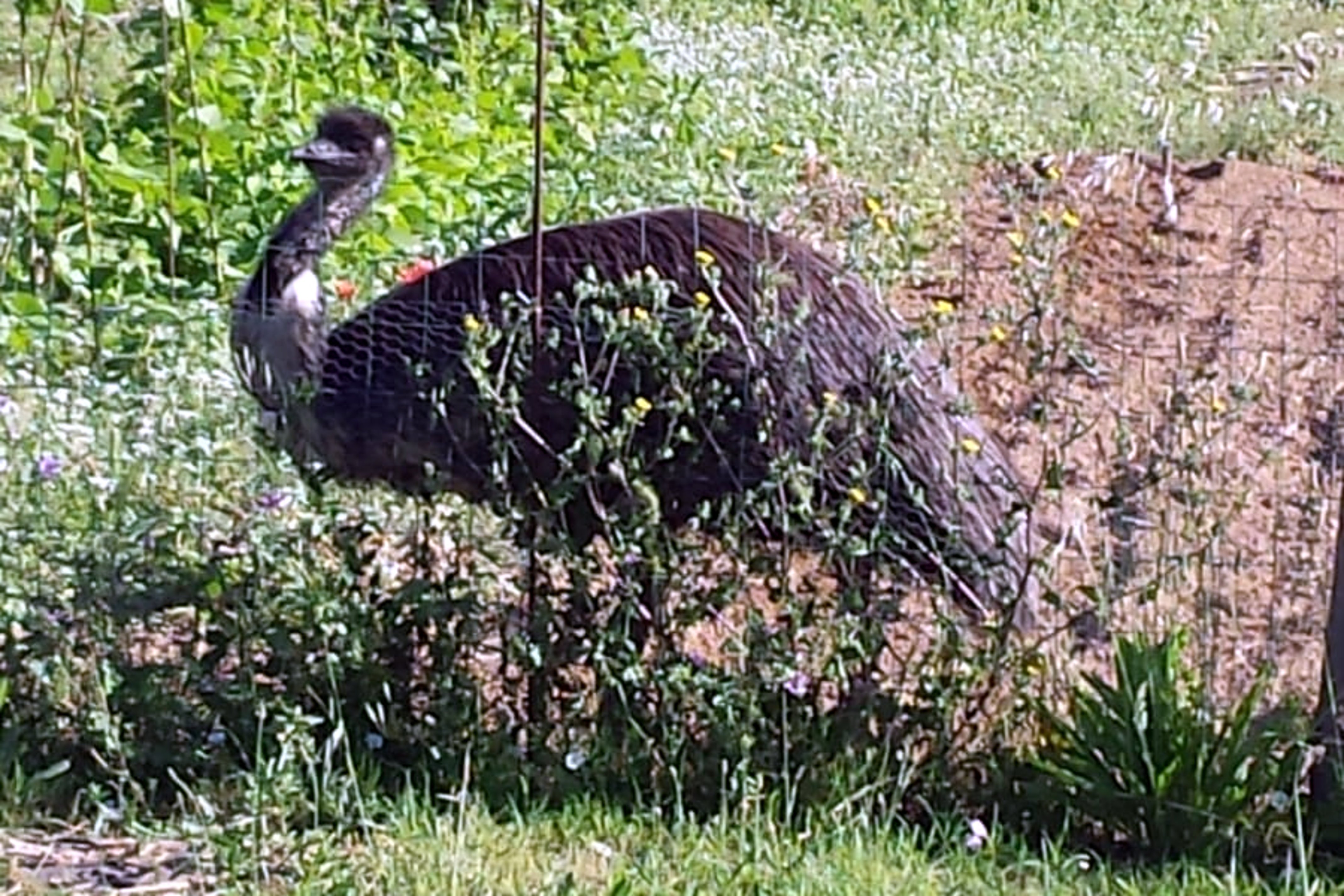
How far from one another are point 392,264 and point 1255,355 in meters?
2.71

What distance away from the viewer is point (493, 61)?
389 inches

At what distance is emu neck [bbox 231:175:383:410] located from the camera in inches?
217

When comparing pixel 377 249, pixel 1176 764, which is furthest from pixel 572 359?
pixel 377 249

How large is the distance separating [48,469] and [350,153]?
1.26 meters

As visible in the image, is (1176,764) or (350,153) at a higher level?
(350,153)

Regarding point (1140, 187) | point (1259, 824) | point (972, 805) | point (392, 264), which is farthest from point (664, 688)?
point (1140, 187)

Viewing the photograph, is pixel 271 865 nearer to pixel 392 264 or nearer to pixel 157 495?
pixel 157 495

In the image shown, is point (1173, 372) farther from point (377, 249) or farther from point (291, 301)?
point (377, 249)

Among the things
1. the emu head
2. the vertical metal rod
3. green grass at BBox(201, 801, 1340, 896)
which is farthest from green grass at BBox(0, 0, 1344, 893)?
the emu head

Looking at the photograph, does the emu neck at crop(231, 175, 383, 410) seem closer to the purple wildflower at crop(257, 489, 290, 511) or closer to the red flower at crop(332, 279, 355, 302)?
the purple wildflower at crop(257, 489, 290, 511)

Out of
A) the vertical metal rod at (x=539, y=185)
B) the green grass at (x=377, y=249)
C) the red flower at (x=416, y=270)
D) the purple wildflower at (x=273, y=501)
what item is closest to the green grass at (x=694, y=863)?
the green grass at (x=377, y=249)

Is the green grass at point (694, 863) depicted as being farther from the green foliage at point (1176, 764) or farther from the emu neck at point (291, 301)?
the emu neck at point (291, 301)

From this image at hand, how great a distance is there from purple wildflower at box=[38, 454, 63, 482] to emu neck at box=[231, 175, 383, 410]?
528 mm

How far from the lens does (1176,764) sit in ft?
14.6
